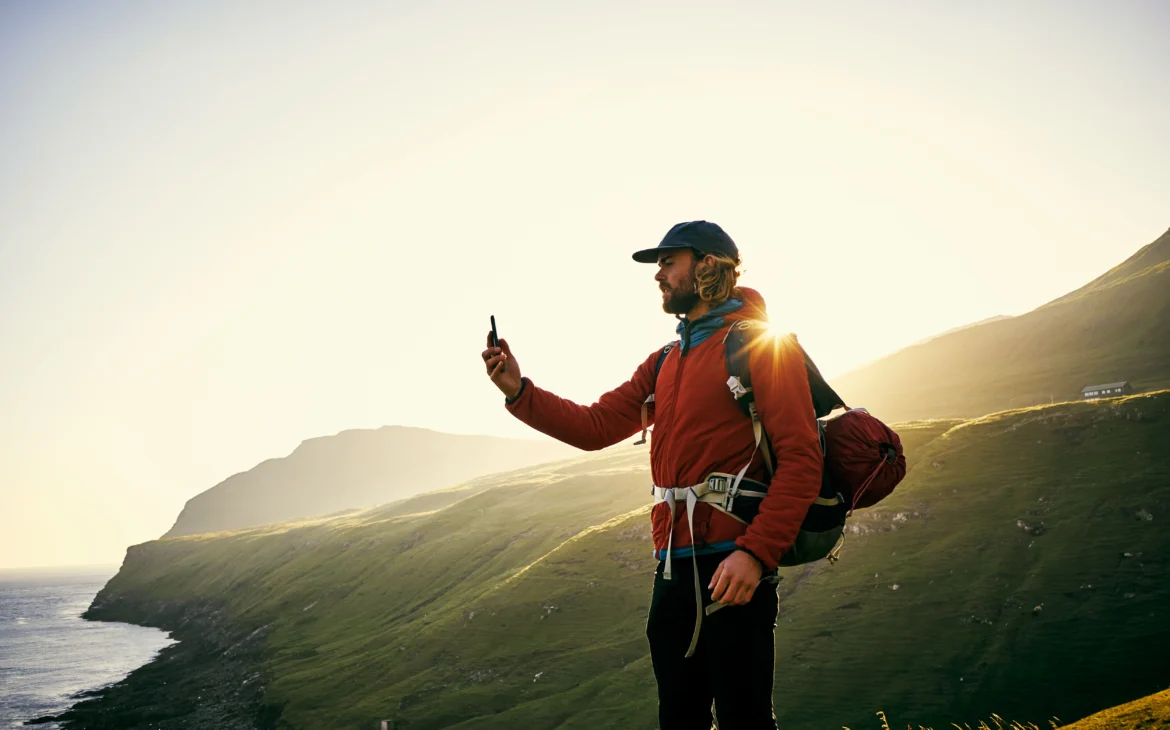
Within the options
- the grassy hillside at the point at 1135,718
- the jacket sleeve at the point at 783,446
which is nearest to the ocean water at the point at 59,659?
the grassy hillside at the point at 1135,718

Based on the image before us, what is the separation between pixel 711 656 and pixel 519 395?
2.21 meters

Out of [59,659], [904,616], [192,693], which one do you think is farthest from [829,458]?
[59,659]

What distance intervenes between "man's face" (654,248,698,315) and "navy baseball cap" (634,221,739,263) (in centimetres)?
8

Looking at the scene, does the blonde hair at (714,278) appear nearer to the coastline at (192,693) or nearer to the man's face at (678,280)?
the man's face at (678,280)

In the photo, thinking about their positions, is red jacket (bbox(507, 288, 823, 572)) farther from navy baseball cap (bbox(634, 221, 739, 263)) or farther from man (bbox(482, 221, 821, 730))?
navy baseball cap (bbox(634, 221, 739, 263))

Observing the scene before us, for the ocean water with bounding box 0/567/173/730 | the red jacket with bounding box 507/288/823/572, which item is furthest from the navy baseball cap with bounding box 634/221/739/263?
the ocean water with bounding box 0/567/173/730

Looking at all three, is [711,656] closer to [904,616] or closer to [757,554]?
[757,554]

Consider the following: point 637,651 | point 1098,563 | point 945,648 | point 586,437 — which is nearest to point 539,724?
point 637,651

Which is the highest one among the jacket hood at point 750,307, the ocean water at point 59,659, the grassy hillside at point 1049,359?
A: the jacket hood at point 750,307

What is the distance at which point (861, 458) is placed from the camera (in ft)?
15.1

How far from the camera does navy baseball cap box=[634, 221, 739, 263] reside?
5.09 metres

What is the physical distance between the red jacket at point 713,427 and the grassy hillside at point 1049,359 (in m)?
150

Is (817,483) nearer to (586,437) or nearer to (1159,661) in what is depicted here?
(586,437)

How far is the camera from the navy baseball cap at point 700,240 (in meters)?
5.09
